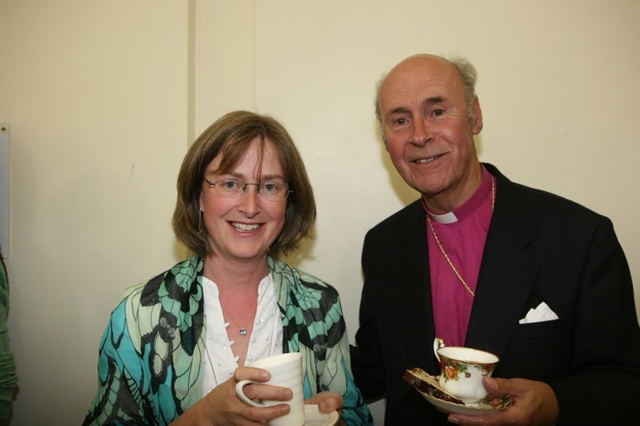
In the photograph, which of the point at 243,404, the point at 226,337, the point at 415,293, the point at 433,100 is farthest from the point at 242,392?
the point at 433,100

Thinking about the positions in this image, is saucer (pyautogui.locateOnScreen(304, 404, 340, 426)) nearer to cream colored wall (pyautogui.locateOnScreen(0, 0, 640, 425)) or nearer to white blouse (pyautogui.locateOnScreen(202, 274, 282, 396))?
white blouse (pyautogui.locateOnScreen(202, 274, 282, 396))

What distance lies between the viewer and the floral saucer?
99 cm

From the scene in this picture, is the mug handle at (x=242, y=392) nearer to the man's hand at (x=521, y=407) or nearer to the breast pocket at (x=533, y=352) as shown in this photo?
the man's hand at (x=521, y=407)

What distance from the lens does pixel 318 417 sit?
3.68 feet

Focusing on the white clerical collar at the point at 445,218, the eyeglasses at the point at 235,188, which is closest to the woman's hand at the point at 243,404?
the eyeglasses at the point at 235,188

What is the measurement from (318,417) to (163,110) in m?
1.54

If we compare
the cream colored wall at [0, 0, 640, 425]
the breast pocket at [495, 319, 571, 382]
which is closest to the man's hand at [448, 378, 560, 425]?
the breast pocket at [495, 319, 571, 382]

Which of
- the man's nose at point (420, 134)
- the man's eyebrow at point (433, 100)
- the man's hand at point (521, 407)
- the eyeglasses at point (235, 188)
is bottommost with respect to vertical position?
the man's hand at point (521, 407)

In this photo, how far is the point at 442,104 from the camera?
4.97ft

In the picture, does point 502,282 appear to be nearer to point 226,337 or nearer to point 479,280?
point 479,280

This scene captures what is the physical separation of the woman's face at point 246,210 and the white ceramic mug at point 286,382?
0.45 meters

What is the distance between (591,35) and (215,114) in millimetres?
1882

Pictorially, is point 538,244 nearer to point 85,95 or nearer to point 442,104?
point 442,104

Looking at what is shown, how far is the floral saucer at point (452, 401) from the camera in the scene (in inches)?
38.8
